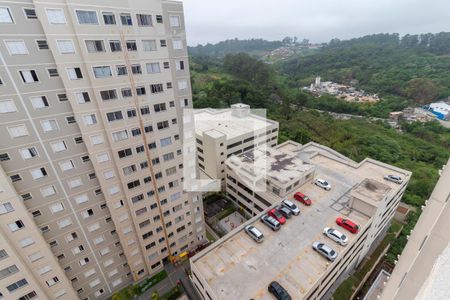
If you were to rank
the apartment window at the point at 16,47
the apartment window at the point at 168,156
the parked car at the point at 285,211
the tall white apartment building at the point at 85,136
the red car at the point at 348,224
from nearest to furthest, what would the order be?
the apartment window at the point at 16,47
the tall white apartment building at the point at 85,136
the apartment window at the point at 168,156
the red car at the point at 348,224
the parked car at the point at 285,211

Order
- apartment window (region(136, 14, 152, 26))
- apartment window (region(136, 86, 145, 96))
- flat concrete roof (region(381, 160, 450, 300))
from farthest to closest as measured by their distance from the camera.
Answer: apartment window (region(136, 86, 145, 96)), apartment window (region(136, 14, 152, 26)), flat concrete roof (region(381, 160, 450, 300))

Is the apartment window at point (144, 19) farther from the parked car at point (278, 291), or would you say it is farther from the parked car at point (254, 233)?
the parked car at point (278, 291)

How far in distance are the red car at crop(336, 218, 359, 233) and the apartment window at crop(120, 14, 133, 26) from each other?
119ft

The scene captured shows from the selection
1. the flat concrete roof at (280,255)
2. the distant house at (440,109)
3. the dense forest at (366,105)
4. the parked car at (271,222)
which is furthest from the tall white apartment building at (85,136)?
the distant house at (440,109)

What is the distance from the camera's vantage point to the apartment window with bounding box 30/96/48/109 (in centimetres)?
1971

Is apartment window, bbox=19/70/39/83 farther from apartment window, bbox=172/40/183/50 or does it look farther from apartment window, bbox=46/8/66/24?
apartment window, bbox=172/40/183/50

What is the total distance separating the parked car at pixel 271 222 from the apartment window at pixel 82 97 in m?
27.0

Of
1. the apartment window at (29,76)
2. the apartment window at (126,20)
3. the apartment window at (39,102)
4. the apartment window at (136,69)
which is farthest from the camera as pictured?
the apartment window at (136,69)

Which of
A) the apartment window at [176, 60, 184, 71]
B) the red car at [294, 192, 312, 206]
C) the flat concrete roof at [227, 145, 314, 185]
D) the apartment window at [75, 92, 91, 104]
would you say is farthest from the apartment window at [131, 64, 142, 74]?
the red car at [294, 192, 312, 206]

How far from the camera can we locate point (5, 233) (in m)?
19.6

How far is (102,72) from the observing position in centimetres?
2161

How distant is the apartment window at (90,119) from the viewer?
22.3 metres

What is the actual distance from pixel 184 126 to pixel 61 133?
13.6 meters

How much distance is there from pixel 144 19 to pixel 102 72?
23.5ft
